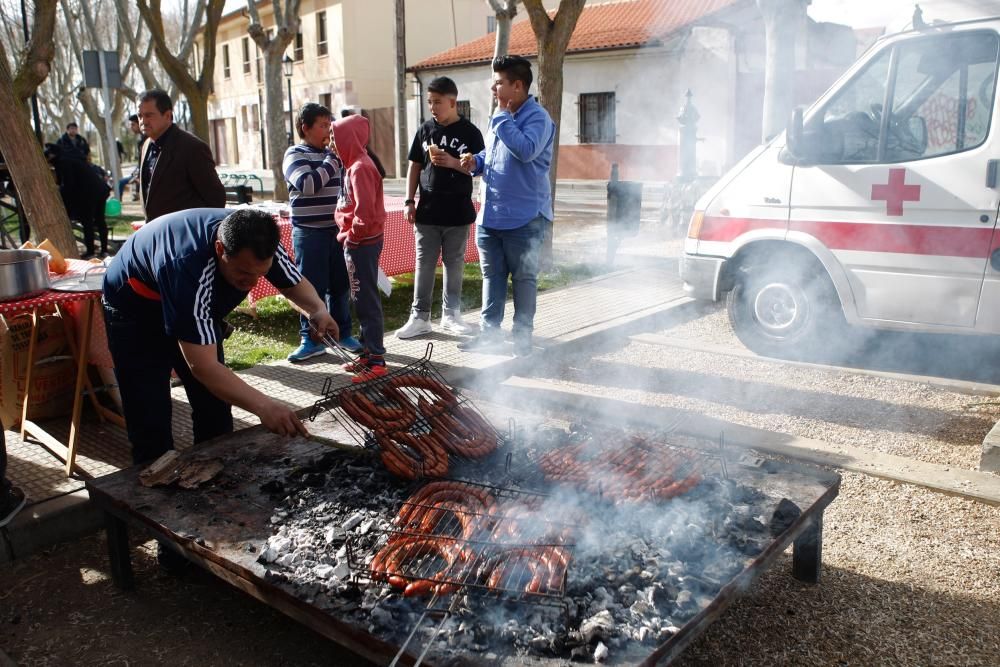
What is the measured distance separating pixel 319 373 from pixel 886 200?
15.3 ft

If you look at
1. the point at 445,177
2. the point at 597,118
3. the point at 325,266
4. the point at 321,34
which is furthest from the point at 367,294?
the point at 321,34

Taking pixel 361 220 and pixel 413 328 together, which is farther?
pixel 413 328

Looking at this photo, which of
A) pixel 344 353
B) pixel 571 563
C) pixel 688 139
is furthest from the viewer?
pixel 688 139

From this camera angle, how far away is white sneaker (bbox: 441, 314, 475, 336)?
721 centimetres

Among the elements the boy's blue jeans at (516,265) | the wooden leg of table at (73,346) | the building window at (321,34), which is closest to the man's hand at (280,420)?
the wooden leg of table at (73,346)

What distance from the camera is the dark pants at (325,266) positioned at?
6.20m

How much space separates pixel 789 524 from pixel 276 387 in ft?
13.2

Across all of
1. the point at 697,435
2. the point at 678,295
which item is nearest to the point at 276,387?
the point at 697,435

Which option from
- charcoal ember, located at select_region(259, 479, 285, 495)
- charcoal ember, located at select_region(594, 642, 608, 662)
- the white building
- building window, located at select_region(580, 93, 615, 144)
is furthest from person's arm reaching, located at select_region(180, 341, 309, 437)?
building window, located at select_region(580, 93, 615, 144)

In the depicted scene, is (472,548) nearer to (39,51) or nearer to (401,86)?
(39,51)

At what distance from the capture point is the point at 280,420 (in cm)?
318

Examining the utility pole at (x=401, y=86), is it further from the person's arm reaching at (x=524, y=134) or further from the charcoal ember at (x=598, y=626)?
the charcoal ember at (x=598, y=626)

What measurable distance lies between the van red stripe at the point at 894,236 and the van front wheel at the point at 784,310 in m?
0.38

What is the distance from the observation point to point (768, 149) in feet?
21.3
